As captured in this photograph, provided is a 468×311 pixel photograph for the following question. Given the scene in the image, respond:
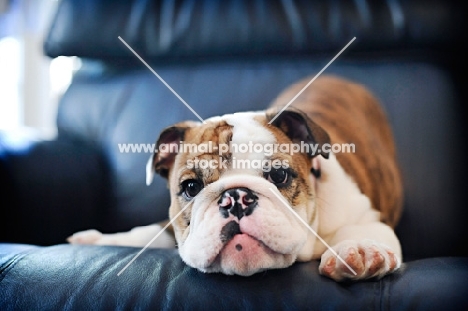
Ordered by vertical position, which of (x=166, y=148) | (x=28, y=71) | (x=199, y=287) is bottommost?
(x=199, y=287)

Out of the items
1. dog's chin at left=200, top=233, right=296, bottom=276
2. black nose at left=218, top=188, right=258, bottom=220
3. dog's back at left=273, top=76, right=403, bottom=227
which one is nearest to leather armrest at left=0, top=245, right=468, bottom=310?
dog's chin at left=200, top=233, right=296, bottom=276

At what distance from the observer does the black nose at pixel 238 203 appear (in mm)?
953

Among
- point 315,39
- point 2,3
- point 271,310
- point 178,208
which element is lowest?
point 271,310

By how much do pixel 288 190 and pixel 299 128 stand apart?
16 cm

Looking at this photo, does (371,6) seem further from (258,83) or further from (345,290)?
(345,290)

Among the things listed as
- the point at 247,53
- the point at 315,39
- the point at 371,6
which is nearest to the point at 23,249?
the point at 247,53

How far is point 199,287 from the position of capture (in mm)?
900

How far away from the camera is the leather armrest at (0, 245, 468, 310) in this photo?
2.73 ft

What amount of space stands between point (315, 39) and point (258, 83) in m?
0.21

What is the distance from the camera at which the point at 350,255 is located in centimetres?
89

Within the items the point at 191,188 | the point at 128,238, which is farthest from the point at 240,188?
the point at 128,238

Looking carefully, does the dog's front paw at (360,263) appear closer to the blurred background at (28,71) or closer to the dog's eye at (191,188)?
the dog's eye at (191,188)

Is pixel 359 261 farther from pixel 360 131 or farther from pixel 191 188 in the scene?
pixel 360 131

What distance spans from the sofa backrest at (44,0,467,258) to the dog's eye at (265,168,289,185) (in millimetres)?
291
